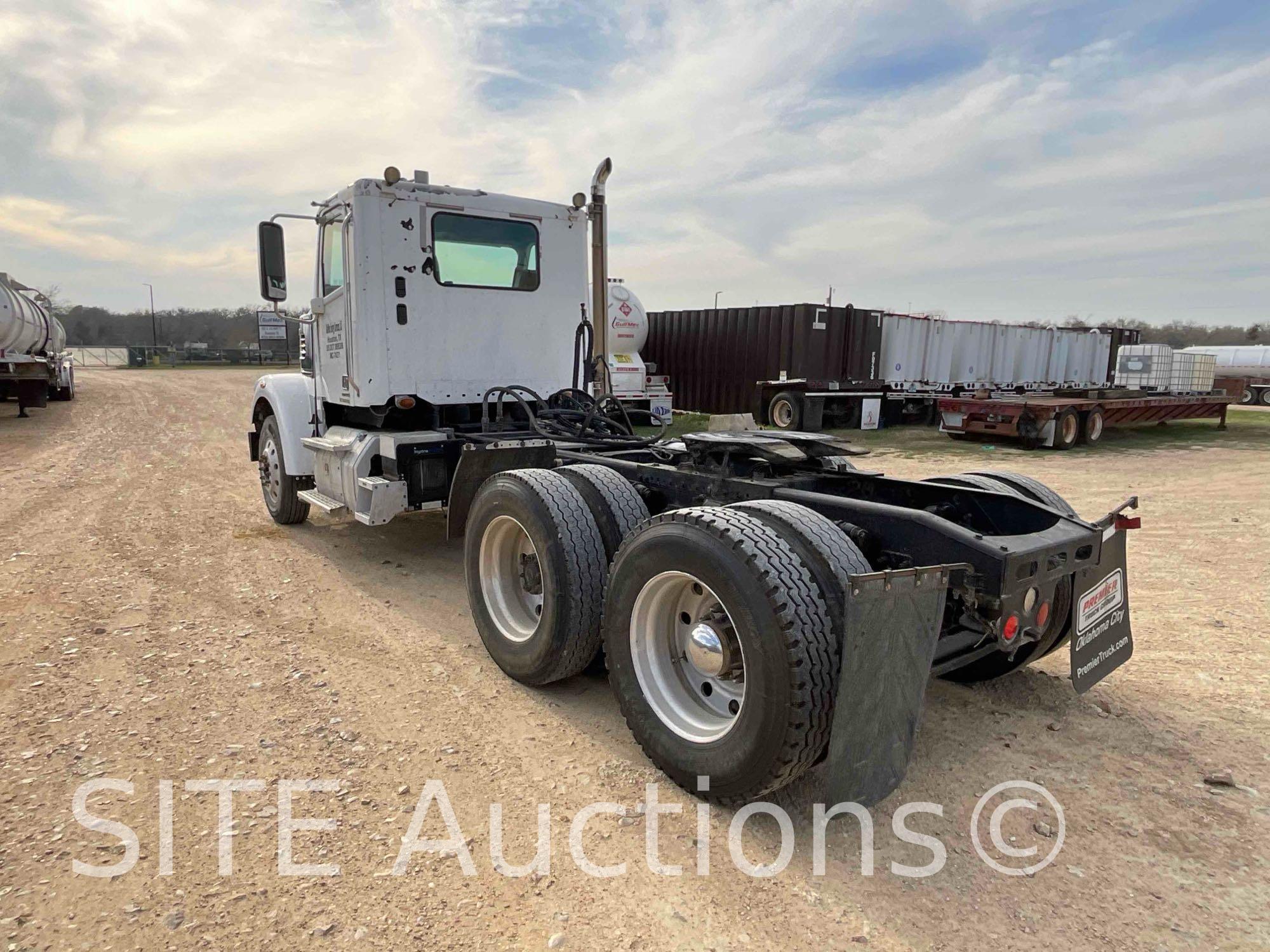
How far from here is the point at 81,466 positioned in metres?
10.8

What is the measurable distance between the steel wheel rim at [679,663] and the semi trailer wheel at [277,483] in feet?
16.0

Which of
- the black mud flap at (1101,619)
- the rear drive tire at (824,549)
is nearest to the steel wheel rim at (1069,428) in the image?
the black mud flap at (1101,619)

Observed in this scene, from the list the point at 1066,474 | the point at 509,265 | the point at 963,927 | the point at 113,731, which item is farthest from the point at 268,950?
the point at 1066,474

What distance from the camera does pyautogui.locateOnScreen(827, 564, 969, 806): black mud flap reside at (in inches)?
95.7

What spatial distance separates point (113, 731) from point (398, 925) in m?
1.90

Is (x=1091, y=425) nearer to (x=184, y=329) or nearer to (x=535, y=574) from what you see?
(x=535, y=574)

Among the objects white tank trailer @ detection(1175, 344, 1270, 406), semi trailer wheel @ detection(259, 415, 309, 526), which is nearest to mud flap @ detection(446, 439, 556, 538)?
semi trailer wheel @ detection(259, 415, 309, 526)

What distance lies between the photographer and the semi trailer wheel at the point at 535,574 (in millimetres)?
3617

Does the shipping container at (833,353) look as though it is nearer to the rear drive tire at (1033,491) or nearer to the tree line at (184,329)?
the rear drive tire at (1033,491)

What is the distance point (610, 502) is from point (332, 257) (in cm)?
371

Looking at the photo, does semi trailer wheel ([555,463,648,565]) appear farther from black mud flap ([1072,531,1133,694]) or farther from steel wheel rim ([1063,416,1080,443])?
steel wheel rim ([1063,416,1080,443])

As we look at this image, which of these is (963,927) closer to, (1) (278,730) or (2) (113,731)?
(1) (278,730)

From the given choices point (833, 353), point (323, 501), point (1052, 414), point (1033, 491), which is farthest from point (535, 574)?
point (833, 353)

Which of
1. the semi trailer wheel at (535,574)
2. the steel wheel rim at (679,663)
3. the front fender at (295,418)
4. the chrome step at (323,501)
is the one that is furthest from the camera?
the front fender at (295,418)
